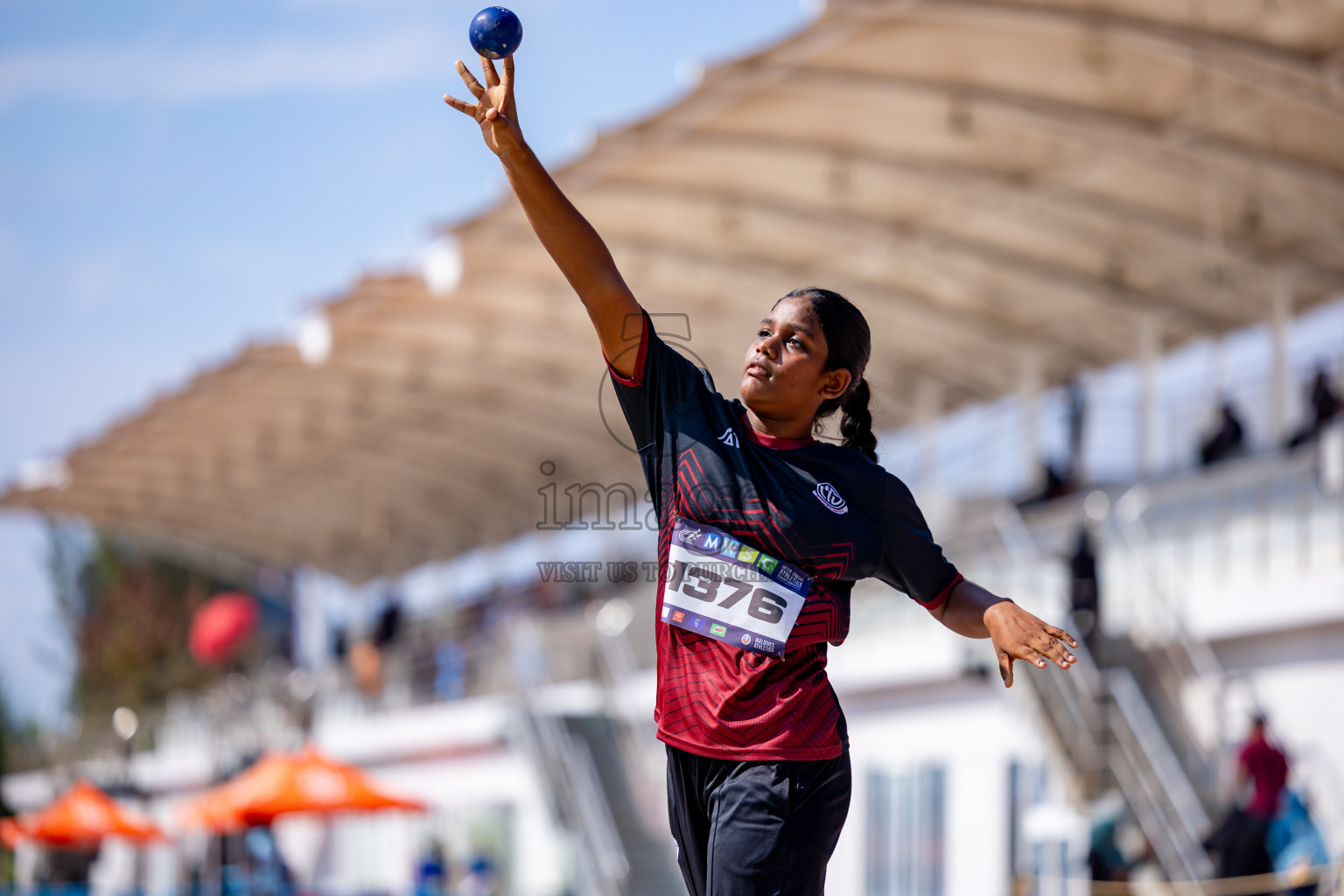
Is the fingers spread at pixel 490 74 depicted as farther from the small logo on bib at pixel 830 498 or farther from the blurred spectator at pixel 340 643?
the blurred spectator at pixel 340 643

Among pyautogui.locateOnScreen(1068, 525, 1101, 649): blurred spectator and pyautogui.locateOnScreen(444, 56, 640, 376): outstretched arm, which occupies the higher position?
pyautogui.locateOnScreen(1068, 525, 1101, 649): blurred spectator

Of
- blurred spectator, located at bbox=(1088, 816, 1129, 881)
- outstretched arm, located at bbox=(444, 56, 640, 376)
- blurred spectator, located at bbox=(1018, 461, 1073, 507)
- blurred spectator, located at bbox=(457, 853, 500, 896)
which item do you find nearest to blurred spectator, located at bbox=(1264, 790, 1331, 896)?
blurred spectator, located at bbox=(1088, 816, 1129, 881)

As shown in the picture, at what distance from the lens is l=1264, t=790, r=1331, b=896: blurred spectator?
456 inches

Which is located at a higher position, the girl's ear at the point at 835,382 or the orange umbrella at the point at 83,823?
the girl's ear at the point at 835,382

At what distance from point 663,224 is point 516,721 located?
666cm

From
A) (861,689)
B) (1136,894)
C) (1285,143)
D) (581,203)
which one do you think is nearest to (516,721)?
(861,689)

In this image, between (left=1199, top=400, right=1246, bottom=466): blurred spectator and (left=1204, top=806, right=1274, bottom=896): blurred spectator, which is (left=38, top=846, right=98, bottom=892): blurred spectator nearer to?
(left=1199, top=400, right=1246, bottom=466): blurred spectator

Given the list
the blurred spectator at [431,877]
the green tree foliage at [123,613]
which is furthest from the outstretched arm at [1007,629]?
the green tree foliage at [123,613]

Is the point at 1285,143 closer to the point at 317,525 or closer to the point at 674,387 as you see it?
the point at 674,387

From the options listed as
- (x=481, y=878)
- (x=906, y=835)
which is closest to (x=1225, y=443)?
(x=906, y=835)

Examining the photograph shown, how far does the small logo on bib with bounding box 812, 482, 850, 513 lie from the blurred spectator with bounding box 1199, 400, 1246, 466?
16241 mm

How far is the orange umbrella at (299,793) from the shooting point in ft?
60.3

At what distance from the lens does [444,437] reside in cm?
3300

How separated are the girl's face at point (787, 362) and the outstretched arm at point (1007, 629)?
55 centimetres
